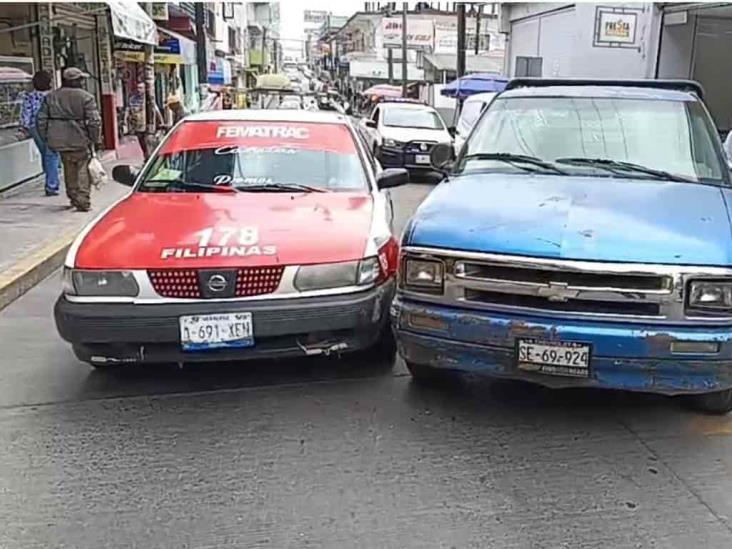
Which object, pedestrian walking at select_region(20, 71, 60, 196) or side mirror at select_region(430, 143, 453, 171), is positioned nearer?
side mirror at select_region(430, 143, 453, 171)

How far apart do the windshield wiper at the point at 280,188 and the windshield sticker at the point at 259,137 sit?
1.28 feet

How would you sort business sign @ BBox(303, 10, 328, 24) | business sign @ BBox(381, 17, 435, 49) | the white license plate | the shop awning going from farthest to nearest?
business sign @ BBox(303, 10, 328, 24), business sign @ BBox(381, 17, 435, 49), the shop awning, the white license plate

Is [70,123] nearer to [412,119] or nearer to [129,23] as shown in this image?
[129,23]

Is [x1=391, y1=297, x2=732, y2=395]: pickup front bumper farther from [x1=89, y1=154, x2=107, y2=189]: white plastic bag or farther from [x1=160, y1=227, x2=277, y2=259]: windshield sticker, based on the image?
[x1=89, y1=154, x2=107, y2=189]: white plastic bag

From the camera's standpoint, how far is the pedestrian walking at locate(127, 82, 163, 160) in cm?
1705

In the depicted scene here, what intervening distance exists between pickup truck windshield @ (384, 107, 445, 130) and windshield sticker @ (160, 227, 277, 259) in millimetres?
13461

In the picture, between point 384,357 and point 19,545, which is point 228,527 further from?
point 384,357

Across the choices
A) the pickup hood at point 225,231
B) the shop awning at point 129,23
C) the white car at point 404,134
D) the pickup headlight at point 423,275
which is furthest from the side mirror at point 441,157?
the white car at point 404,134

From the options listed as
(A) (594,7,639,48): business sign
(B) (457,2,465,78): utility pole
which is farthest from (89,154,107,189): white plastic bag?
(B) (457,2,465,78): utility pole

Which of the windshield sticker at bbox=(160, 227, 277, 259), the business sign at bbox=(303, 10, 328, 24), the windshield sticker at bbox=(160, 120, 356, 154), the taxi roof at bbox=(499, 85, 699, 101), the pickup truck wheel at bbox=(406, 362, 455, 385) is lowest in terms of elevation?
the pickup truck wheel at bbox=(406, 362, 455, 385)

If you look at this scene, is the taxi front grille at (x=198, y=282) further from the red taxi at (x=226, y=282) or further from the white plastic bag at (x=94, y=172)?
the white plastic bag at (x=94, y=172)

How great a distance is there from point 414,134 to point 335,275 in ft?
42.7

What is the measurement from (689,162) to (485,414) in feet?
6.62

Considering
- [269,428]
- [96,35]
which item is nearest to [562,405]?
[269,428]
